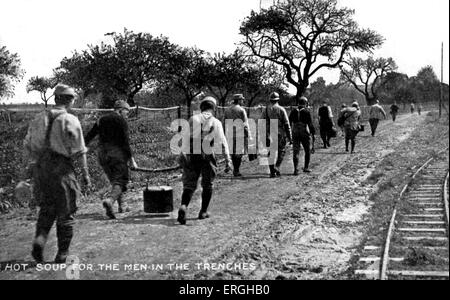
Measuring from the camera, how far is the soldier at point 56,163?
4.98 metres

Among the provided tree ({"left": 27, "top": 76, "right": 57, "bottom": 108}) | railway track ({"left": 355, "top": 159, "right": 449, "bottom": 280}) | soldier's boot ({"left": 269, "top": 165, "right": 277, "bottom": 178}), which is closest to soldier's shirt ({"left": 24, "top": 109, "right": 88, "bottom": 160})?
railway track ({"left": 355, "top": 159, "right": 449, "bottom": 280})

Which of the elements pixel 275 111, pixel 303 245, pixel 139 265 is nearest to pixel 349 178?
pixel 275 111

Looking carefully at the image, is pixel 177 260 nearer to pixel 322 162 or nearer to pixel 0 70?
pixel 322 162

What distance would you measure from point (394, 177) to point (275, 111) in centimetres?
324

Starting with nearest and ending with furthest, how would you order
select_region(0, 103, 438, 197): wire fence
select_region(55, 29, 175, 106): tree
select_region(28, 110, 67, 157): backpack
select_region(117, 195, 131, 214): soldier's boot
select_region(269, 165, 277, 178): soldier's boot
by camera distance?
1. select_region(28, 110, 67, 157): backpack
2. select_region(117, 195, 131, 214): soldier's boot
3. select_region(0, 103, 438, 197): wire fence
4. select_region(269, 165, 277, 178): soldier's boot
5. select_region(55, 29, 175, 106): tree

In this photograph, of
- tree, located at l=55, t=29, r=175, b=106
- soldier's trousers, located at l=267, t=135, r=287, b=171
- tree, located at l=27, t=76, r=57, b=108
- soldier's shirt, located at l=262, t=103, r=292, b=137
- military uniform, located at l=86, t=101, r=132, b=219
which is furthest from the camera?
tree, located at l=55, t=29, r=175, b=106

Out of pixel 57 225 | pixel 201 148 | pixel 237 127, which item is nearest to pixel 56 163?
pixel 57 225

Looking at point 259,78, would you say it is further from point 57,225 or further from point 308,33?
point 57,225

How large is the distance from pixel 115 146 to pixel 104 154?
0.21m

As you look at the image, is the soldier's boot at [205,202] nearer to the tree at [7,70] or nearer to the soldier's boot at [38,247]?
the soldier's boot at [38,247]

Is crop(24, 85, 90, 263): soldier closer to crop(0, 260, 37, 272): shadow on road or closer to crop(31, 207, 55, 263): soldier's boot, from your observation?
crop(31, 207, 55, 263): soldier's boot

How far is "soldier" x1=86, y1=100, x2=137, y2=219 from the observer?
7203mm

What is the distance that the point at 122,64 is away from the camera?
40.7 m

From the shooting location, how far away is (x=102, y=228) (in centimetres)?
689
